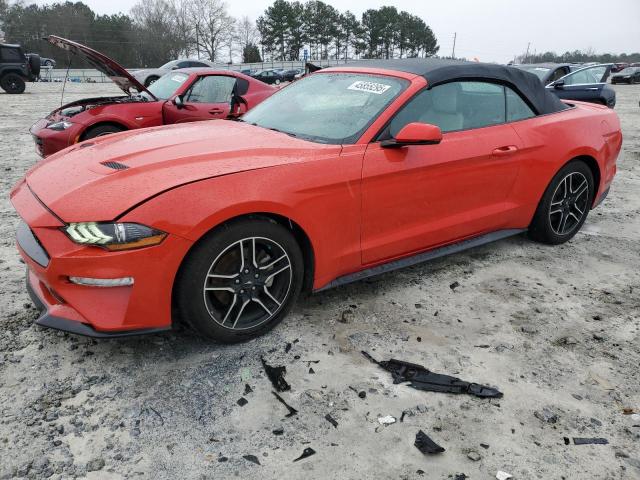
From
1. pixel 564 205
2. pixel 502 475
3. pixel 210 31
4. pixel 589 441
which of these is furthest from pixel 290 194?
pixel 210 31

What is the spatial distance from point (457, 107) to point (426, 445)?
2348 mm

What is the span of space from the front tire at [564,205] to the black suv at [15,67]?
21.5m

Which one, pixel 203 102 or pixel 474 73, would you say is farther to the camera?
pixel 203 102

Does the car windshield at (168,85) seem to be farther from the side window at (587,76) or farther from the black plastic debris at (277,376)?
the side window at (587,76)

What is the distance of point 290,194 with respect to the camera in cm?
271

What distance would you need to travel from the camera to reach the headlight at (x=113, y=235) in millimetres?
2311

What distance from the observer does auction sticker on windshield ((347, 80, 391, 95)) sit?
329 cm

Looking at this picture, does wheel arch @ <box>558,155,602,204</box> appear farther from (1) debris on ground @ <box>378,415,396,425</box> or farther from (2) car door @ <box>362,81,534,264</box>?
(1) debris on ground @ <box>378,415,396,425</box>

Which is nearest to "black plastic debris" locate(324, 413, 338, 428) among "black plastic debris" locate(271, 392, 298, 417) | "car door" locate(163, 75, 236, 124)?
"black plastic debris" locate(271, 392, 298, 417)

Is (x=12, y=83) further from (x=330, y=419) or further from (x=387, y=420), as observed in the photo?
(x=387, y=420)

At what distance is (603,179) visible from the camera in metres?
4.56

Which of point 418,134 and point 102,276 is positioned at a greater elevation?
point 418,134

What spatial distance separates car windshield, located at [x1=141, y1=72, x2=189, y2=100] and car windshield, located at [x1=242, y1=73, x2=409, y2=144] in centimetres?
413

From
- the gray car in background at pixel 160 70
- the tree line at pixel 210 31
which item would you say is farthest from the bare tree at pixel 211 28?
the gray car in background at pixel 160 70
